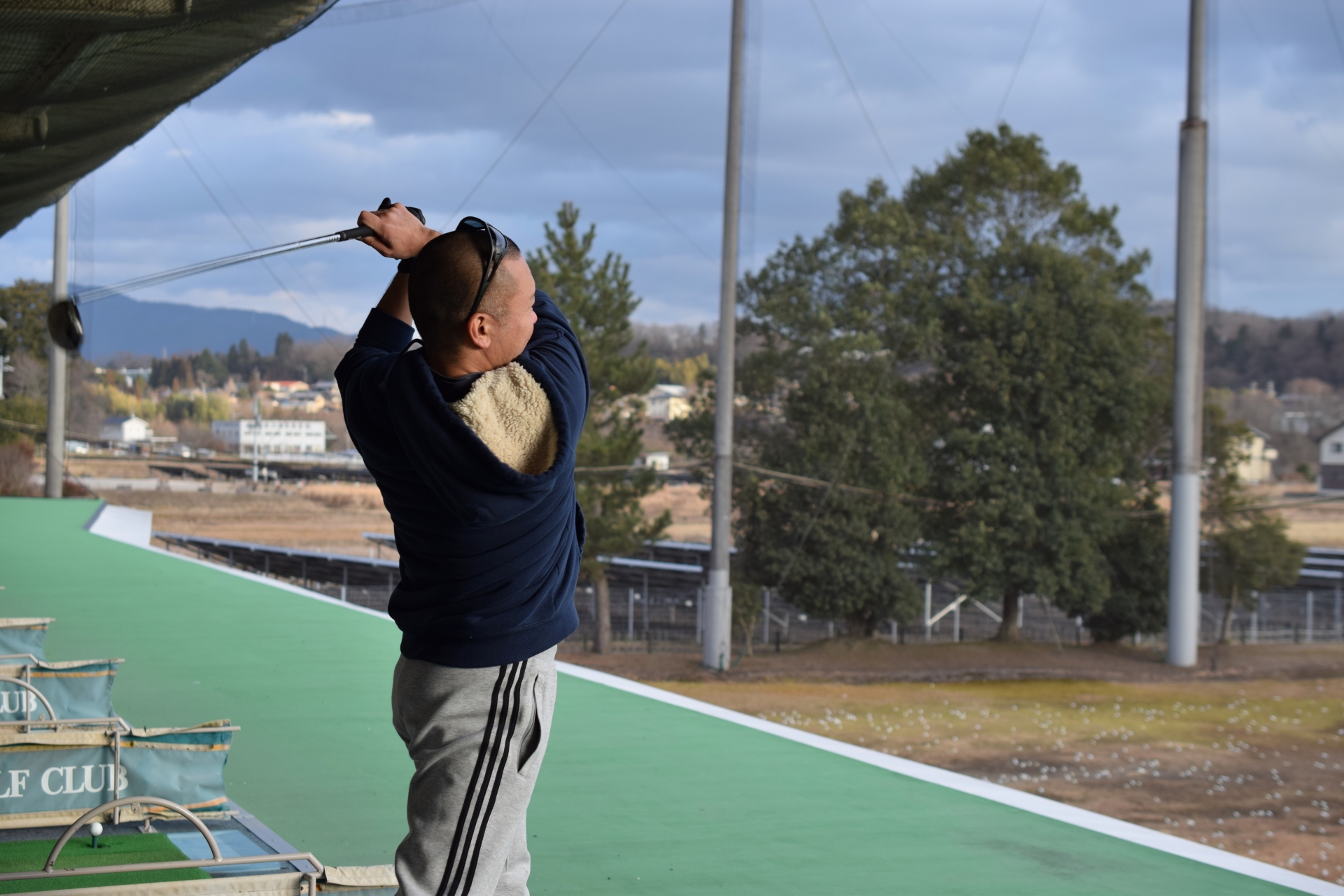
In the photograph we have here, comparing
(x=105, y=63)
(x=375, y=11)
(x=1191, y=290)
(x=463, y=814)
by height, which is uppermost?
(x=375, y=11)

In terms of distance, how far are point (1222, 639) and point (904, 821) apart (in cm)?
1939

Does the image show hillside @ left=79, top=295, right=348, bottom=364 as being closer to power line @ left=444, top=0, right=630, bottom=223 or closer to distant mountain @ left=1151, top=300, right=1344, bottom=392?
power line @ left=444, top=0, right=630, bottom=223

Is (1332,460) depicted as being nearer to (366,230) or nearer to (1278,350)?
(1278,350)

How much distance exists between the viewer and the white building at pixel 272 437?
33.8 m

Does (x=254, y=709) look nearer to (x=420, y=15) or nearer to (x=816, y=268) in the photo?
(x=420, y=15)

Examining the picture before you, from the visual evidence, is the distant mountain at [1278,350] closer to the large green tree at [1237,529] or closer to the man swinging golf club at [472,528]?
the large green tree at [1237,529]

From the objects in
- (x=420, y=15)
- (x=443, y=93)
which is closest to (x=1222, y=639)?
(x=443, y=93)

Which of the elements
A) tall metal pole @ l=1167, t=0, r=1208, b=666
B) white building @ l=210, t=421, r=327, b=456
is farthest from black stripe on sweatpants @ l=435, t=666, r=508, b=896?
white building @ l=210, t=421, r=327, b=456

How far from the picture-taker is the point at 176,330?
41938 millimetres

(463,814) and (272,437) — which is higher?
(272,437)

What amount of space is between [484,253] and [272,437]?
34.8 meters

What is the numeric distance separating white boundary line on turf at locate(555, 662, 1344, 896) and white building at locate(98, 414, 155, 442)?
29707 mm

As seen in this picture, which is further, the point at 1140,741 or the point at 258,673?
the point at 1140,741

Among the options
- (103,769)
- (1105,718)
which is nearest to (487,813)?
(103,769)
